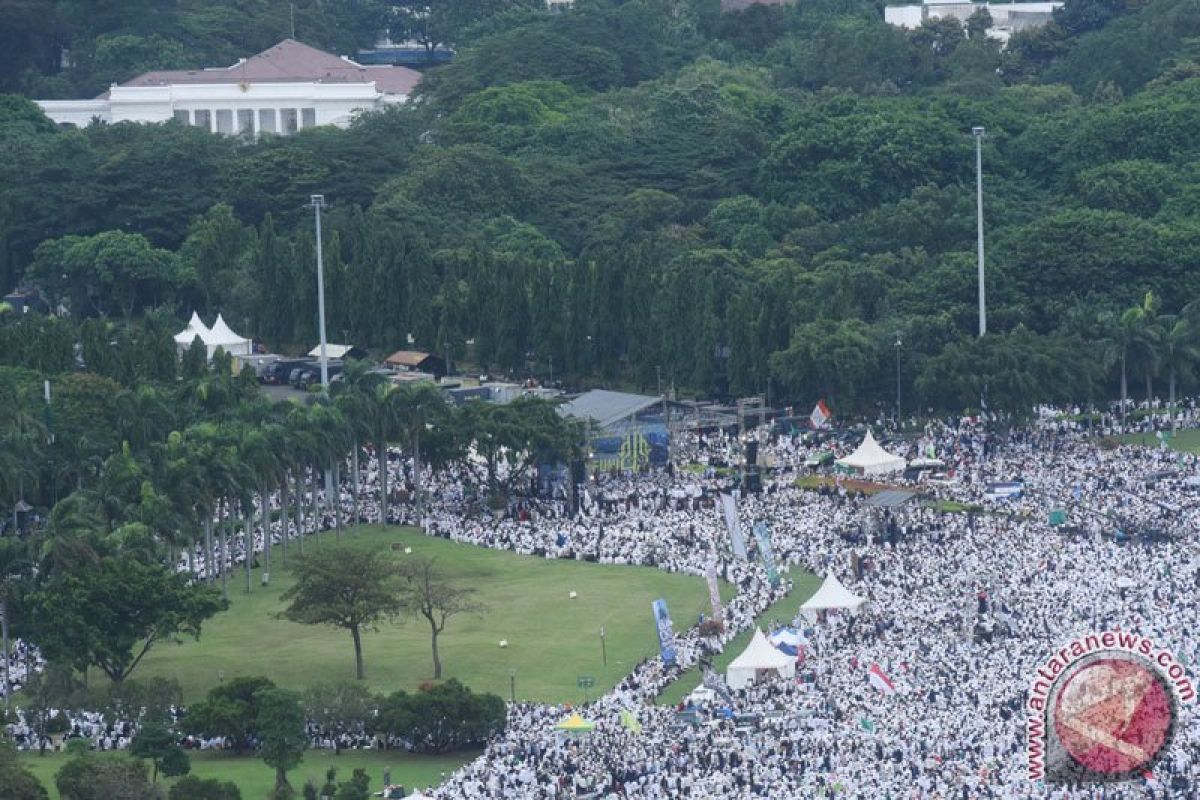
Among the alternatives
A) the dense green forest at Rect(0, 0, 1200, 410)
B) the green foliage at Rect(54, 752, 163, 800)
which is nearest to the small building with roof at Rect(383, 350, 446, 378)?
the dense green forest at Rect(0, 0, 1200, 410)

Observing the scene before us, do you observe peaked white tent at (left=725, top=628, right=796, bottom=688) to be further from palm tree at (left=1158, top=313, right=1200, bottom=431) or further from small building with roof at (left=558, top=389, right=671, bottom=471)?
palm tree at (left=1158, top=313, right=1200, bottom=431)

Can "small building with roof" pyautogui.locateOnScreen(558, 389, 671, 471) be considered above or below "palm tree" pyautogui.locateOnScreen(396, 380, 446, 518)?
below

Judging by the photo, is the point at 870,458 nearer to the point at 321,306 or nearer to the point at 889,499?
the point at 889,499

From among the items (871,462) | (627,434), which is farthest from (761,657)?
(627,434)

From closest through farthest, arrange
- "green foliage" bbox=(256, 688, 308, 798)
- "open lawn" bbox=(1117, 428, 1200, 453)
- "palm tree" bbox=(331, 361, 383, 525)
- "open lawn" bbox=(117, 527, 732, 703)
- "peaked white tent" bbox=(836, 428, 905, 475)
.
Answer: "green foliage" bbox=(256, 688, 308, 798), "open lawn" bbox=(117, 527, 732, 703), "palm tree" bbox=(331, 361, 383, 525), "peaked white tent" bbox=(836, 428, 905, 475), "open lawn" bbox=(1117, 428, 1200, 453)

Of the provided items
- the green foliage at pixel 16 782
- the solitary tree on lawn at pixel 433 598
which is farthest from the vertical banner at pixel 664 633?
the green foliage at pixel 16 782
